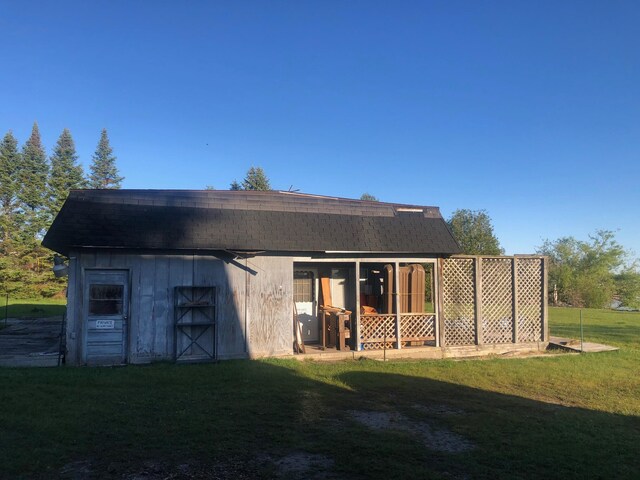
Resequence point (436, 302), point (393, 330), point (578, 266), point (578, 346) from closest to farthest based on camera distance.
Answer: point (393, 330), point (436, 302), point (578, 346), point (578, 266)

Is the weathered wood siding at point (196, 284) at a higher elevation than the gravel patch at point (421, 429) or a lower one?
higher

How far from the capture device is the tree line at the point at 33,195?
1320 inches

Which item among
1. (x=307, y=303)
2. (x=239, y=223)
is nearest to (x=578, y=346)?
(x=307, y=303)

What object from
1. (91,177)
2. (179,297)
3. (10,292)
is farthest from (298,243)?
(91,177)

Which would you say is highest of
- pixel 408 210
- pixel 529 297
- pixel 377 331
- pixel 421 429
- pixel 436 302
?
pixel 408 210

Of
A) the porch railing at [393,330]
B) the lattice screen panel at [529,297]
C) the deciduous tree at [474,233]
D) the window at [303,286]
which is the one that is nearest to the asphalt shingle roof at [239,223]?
the porch railing at [393,330]

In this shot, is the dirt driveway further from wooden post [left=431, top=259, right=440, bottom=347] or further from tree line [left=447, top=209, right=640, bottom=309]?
tree line [left=447, top=209, right=640, bottom=309]

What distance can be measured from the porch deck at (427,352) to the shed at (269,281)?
5 centimetres

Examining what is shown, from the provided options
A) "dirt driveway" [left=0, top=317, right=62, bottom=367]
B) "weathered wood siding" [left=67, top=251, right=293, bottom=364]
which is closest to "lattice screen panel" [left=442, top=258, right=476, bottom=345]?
"weathered wood siding" [left=67, top=251, right=293, bottom=364]

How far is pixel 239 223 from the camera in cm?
1048

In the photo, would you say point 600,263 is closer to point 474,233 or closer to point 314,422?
point 474,233

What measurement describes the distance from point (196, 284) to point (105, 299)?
1.82 metres

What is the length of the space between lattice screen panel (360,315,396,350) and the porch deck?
276 mm

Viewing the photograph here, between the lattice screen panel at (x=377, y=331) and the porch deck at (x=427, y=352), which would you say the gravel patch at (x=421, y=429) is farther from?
the lattice screen panel at (x=377, y=331)
